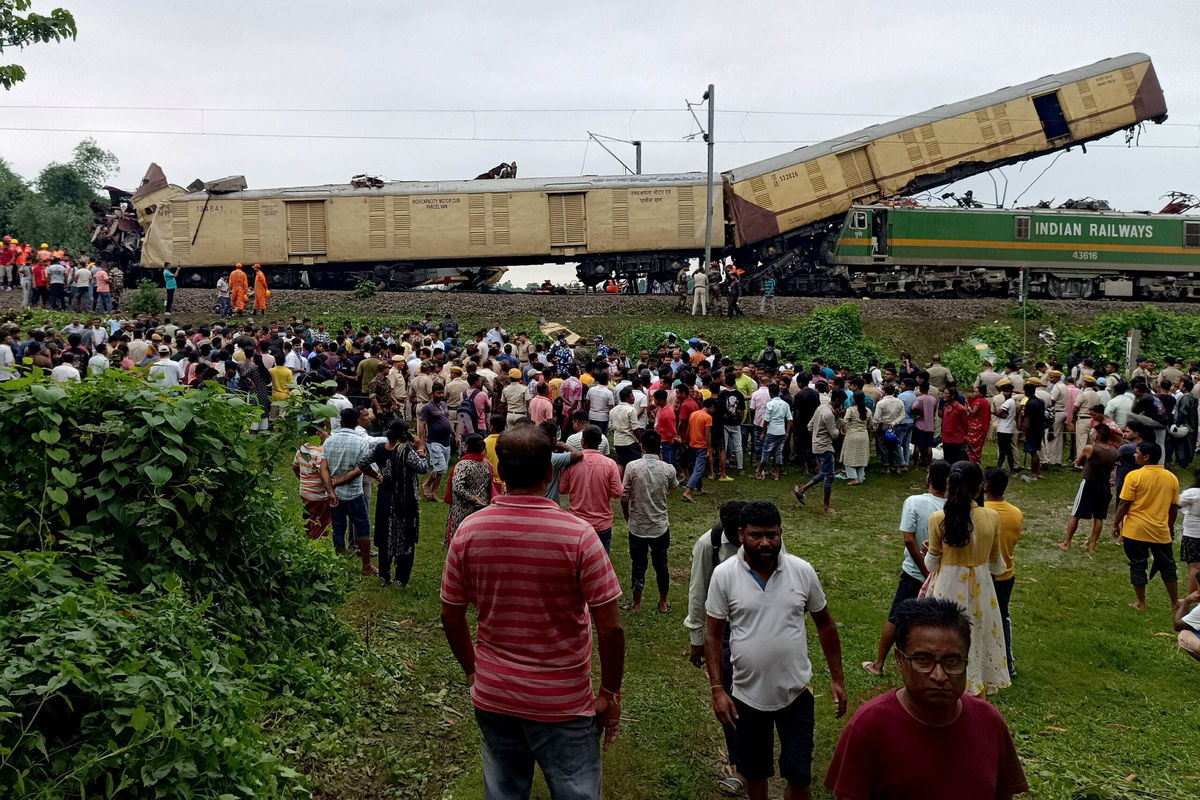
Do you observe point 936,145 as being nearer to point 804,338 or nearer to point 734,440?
point 804,338

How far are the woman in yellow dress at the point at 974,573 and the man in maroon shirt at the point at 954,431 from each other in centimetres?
705

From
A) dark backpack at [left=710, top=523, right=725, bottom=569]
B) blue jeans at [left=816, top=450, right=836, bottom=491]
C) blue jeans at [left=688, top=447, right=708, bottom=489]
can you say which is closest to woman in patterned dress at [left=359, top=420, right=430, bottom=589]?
dark backpack at [left=710, top=523, right=725, bottom=569]

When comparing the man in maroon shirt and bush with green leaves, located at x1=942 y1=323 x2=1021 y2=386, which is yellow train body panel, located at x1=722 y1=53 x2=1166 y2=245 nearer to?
bush with green leaves, located at x1=942 y1=323 x2=1021 y2=386

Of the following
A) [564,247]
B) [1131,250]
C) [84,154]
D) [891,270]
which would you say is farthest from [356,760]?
[84,154]

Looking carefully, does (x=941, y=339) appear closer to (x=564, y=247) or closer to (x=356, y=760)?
(x=564, y=247)

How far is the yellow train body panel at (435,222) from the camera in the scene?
26125 mm

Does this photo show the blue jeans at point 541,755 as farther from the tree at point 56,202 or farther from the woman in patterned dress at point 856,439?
the tree at point 56,202

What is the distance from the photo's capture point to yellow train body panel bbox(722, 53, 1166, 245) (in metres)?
26.2

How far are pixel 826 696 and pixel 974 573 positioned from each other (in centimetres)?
Result: 139

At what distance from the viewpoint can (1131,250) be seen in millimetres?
25672

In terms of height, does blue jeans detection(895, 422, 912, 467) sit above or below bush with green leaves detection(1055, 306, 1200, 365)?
below

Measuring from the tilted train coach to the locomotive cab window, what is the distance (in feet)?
11.5

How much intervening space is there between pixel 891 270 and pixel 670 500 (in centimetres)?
1677

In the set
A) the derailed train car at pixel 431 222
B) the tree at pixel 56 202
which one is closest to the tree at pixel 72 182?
the tree at pixel 56 202
